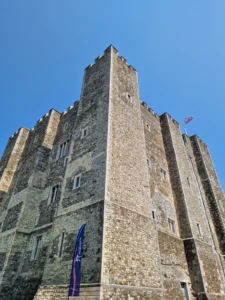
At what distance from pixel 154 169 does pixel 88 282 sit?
10422mm

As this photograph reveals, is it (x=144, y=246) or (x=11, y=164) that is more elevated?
(x=11, y=164)

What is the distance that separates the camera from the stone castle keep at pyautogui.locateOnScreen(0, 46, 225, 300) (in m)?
9.66

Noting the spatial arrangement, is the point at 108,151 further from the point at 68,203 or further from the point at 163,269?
the point at 163,269

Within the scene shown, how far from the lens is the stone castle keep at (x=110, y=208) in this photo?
31.7 ft

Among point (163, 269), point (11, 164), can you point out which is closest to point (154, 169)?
point (163, 269)

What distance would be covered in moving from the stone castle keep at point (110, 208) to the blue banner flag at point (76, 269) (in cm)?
22

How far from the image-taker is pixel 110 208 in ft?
33.9

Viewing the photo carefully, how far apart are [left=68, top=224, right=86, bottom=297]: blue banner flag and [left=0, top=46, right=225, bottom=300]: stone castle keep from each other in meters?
0.22

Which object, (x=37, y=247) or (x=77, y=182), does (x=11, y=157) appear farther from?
(x=77, y=182)

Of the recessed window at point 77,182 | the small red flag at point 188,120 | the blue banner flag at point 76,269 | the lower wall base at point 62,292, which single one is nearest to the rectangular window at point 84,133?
the recessed window at point 77,182

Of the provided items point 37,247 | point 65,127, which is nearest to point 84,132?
point 65,127

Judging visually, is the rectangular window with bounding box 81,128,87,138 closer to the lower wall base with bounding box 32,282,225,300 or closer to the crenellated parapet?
the lower wall base with bounding box 32,282,225,300

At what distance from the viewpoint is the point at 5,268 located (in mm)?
12508

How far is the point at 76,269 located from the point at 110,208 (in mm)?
2840
